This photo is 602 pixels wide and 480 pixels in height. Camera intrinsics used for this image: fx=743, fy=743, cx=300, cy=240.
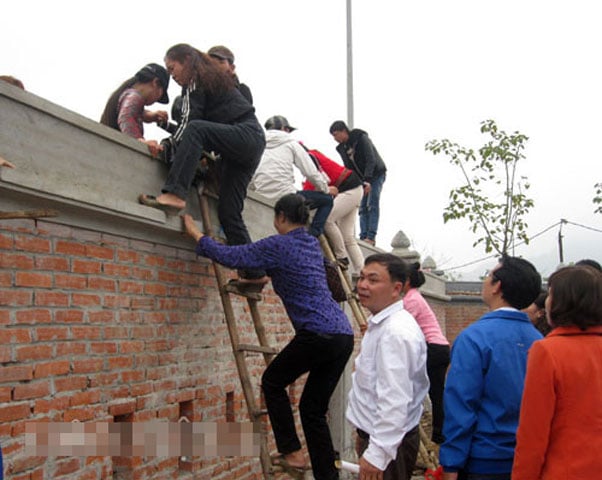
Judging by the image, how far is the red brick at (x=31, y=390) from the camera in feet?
12.1

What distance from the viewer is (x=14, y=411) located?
3.66 m

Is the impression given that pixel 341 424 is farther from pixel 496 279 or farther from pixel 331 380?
pixel 496 279

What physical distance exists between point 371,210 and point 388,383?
696cm

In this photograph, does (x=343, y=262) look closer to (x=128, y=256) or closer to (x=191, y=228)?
(x=191, y=228)

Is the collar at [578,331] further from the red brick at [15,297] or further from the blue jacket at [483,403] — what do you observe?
the red brick at [15,297]

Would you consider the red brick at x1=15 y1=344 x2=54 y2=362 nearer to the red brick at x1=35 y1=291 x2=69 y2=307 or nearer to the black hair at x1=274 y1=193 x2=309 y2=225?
the red brick at x1=35 y1=291 x2=69 y2=307

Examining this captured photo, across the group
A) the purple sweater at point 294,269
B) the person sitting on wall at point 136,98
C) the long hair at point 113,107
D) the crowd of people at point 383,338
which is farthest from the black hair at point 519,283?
the long hair at point 113,107

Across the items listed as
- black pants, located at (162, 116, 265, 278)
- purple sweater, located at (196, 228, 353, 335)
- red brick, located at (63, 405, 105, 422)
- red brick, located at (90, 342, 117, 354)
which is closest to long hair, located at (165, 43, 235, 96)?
black pants, located at (162, 116, 265, 278)

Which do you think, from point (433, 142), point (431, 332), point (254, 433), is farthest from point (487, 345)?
point (433, 142)

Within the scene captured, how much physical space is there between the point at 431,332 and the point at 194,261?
7.97ft

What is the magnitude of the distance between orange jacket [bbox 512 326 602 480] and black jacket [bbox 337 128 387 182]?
23.4 feet

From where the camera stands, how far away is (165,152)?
5.10 metres

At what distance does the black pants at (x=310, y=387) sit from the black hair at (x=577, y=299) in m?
1.78

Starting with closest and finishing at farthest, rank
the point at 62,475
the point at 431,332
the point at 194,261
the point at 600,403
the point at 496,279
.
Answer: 1. the point at 600,403
2. the point at 496,279
3. the point at 62,475
4. the point at 194,261
5. the point at 431,332
